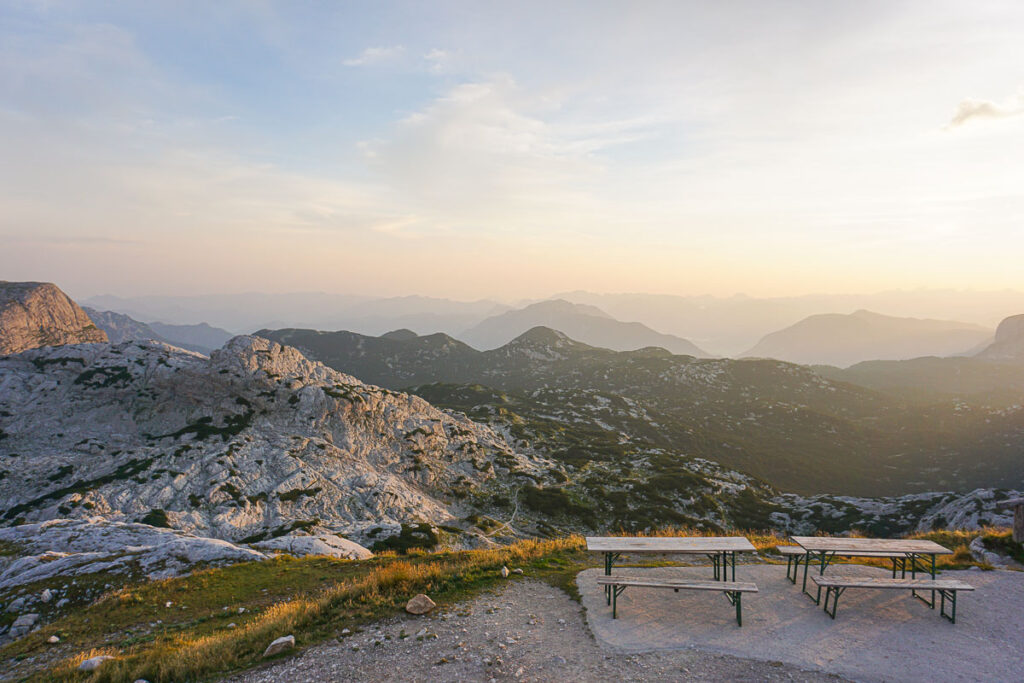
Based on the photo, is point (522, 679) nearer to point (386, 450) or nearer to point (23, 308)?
point (386, 450)

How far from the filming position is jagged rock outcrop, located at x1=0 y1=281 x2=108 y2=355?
16612cm

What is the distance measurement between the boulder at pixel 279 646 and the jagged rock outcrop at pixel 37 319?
211106 millimetres

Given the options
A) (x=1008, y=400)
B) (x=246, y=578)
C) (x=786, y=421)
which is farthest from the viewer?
(x=1008, y=400)

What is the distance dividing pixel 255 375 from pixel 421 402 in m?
29.1

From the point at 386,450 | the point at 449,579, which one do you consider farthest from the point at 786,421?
the point at 449,579

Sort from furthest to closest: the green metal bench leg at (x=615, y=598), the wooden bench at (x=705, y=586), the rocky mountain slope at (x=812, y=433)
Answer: the rocky mountain slope at (x=812, y=433)
the green metal bench leg at (x=615, y=598)
the wooden bench at (x=705, y=586)

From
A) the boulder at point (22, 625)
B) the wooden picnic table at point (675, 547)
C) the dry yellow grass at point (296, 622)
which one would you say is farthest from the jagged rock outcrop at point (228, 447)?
the wooden picnic table at point (675, 547)

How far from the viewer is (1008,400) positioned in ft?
628

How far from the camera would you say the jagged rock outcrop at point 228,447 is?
45094 millimetres

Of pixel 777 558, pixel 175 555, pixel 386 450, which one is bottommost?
pixel 386 450

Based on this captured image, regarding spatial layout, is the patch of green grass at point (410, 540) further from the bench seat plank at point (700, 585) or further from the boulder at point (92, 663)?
the bench seat plank at point (700, 585)

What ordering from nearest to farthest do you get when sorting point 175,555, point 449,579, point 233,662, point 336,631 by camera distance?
point 233,662
point 336,631
point 449,579
point 175,555

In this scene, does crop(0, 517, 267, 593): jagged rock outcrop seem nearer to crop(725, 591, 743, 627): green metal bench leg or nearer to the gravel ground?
the gravel ground

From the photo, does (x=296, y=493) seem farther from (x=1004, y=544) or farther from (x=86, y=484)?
(x=1004, y=544)
